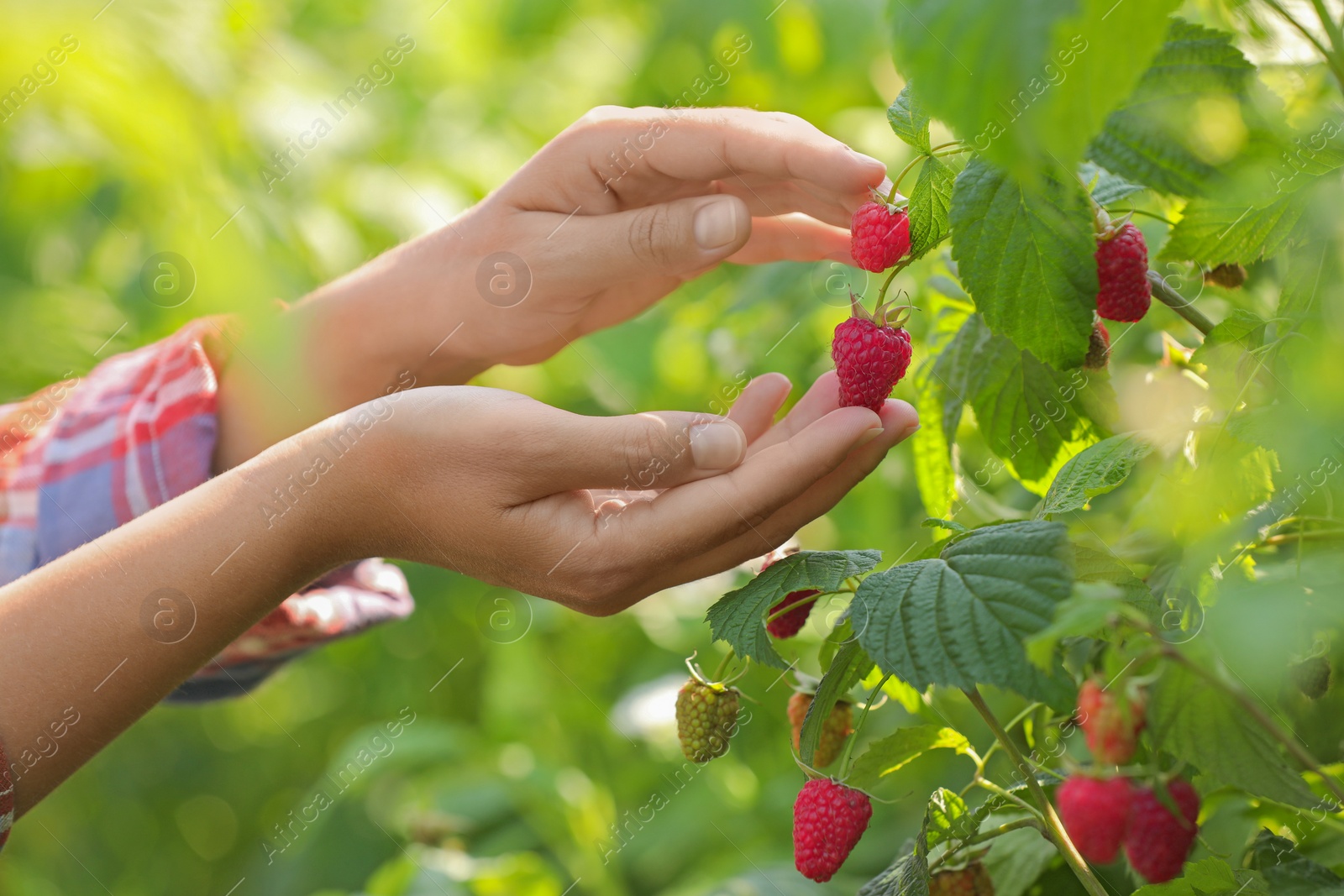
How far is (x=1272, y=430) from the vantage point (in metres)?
0.55

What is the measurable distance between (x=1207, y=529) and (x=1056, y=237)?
7.9 inches

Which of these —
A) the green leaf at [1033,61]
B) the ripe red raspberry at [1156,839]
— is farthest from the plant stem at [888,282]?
the ripe red raspberry at [1156,839]

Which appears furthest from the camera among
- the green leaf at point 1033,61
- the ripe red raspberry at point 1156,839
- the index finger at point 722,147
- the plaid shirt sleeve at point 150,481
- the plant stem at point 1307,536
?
the plaid shirt sleeve at point 150,481

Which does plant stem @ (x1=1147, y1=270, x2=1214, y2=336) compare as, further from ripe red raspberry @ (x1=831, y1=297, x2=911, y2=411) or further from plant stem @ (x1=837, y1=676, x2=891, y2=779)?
plant stem @ (x1=837, y1=676, x2=891, y2=779)

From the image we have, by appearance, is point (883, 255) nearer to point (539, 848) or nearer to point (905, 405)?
point (905, 405)

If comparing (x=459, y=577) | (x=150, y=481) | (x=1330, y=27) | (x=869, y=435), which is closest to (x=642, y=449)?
(x=869, y=435)

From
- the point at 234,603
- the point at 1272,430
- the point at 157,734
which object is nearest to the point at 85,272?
the point at 157,734

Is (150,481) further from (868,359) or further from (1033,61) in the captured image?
(1033,61)

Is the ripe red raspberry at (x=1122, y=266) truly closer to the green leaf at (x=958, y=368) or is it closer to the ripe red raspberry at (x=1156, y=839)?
the green leaf at (x=958, y=368)

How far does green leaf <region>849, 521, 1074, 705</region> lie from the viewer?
0.51 meters

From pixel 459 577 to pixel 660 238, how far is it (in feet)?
4.56

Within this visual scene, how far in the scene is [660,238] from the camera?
947mm

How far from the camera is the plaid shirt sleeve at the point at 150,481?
120cm

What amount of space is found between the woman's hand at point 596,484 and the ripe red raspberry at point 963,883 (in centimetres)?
27
